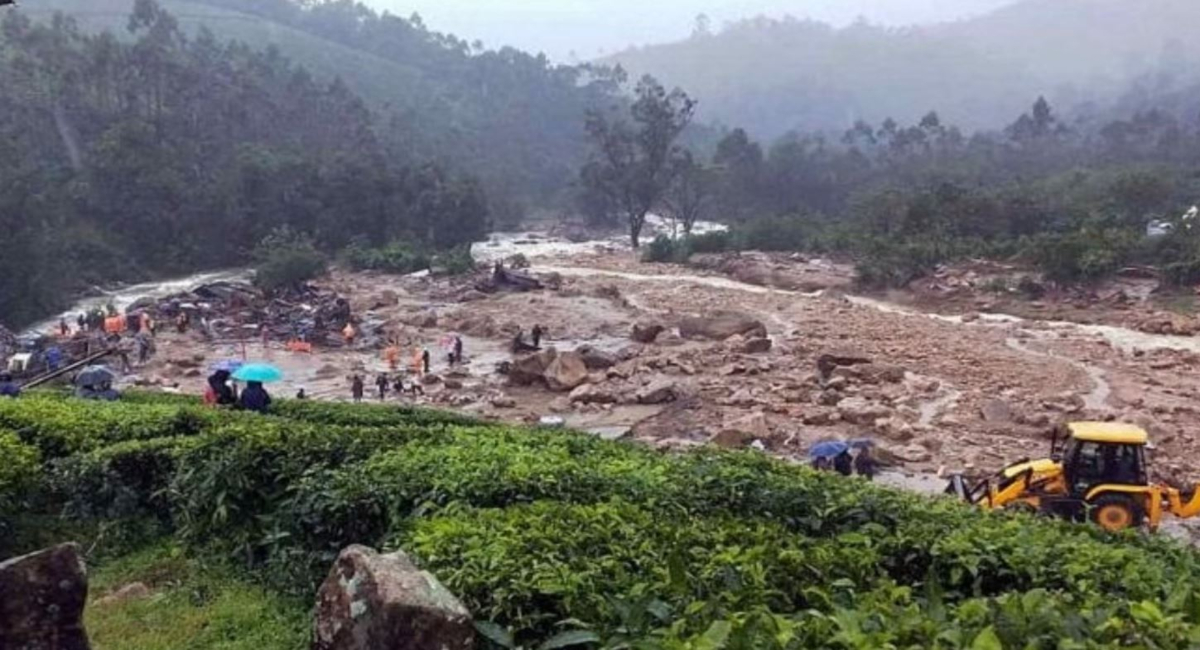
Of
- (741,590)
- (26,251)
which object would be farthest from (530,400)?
(26,251)

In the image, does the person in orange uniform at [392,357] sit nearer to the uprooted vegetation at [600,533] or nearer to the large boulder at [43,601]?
the uprooted vegetation at [600,533]

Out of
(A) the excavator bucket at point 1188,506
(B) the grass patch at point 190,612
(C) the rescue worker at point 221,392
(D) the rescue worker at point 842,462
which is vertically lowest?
(D) the rescue worker at point 842,462

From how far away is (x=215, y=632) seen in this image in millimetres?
5902

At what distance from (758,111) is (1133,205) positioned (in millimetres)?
137814

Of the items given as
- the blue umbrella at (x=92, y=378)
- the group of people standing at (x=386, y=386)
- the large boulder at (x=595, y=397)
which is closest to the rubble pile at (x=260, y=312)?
the group of people standing at (x=386, y=386)

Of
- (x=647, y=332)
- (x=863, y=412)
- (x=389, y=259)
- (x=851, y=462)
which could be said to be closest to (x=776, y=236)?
(x=389, y=259)

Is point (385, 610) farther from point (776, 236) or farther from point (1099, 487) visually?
point (776, 236)

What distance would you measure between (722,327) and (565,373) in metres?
6.90

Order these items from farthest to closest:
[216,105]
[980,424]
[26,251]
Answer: [216,105] < [26,251] < [980,424]

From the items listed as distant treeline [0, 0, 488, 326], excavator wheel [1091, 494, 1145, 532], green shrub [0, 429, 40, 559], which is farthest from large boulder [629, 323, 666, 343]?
distant treeline [0, 0, 488, 326]

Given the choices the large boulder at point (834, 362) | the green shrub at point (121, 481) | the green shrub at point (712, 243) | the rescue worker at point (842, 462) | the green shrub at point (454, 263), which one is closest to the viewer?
the green shrub at point (121, 481)

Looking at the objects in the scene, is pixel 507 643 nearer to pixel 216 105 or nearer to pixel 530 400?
pixel 530 400

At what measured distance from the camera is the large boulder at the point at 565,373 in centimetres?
2359

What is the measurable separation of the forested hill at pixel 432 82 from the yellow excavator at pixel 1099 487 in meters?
65.0
